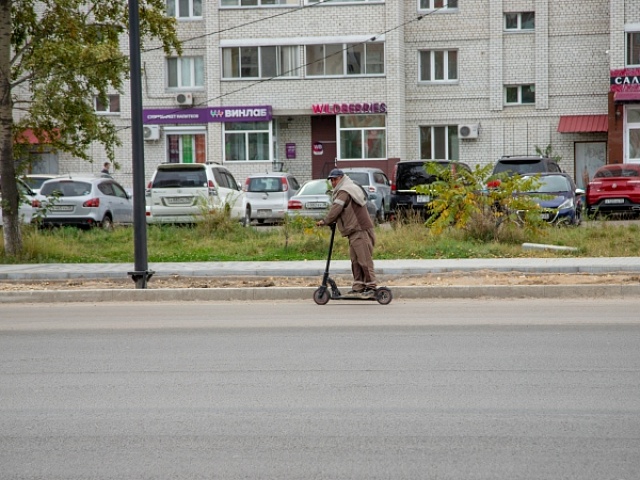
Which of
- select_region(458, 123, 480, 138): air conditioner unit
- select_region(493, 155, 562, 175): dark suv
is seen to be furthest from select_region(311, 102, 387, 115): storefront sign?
select_region(493, 155, 562, 175): dark suv

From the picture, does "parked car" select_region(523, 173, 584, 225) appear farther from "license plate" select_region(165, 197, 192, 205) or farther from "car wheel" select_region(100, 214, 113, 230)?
"car wheel" select_region(100, 214, 113, 230)

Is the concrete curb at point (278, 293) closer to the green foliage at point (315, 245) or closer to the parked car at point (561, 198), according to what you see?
the green foliage at point (315, 245)

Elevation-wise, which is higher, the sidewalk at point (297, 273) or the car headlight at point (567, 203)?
the car headlight at point (567, 203)

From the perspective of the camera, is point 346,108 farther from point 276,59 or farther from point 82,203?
point 82,203

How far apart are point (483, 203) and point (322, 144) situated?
22750 mm

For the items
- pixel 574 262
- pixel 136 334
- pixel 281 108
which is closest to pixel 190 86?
pixel 281 108

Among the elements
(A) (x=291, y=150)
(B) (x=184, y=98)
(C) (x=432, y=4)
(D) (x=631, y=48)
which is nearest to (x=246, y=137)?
(A) (x=291, y=150)

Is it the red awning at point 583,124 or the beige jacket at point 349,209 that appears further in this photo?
the red awning at point 583,124

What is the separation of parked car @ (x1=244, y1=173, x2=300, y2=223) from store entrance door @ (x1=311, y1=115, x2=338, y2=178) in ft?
40.0

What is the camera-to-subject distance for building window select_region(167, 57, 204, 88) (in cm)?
4125

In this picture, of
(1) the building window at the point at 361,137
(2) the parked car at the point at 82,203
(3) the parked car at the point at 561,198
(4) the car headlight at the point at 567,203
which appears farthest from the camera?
(1) the building window at the point at 361,137

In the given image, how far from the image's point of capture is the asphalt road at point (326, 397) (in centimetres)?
570

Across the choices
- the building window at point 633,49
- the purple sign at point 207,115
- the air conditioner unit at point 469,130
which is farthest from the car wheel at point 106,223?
the building window at point 633,49

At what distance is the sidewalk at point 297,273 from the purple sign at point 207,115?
73.4 feet
